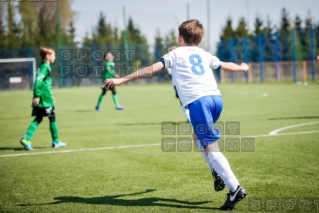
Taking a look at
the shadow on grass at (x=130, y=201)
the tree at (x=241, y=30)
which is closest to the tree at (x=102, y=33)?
the tree at (x=241, y=30)

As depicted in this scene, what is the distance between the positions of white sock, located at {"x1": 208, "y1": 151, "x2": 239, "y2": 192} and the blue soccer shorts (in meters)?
0.18

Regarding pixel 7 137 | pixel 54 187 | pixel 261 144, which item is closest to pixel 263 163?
pixel 261 144

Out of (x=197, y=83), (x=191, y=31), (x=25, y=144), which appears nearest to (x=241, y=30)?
(x=25, y=144)

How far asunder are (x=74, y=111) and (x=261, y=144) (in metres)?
10.6

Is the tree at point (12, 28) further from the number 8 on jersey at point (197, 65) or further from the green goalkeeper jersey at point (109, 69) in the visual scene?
the number 8 on jersey at point (197, 65)

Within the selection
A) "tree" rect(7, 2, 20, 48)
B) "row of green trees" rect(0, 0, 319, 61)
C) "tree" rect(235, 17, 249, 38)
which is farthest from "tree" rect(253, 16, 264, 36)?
"tree" rect(7, 2, 20, 48)

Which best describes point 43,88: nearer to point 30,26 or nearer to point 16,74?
point 16,74

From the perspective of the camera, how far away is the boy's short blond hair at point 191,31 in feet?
16.2

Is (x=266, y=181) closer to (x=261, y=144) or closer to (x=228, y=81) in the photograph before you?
(x=261, y=144)

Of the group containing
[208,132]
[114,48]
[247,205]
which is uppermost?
[114,48]

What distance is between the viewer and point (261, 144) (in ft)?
28.7

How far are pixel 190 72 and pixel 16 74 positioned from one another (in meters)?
35.0

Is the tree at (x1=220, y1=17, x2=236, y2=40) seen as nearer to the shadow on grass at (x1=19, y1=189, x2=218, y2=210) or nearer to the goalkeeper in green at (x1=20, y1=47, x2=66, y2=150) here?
the goalkeeper in green at (x1=20, y1=47, x2=66, y2=150)

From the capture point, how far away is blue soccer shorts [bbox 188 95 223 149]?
4.82 meters
